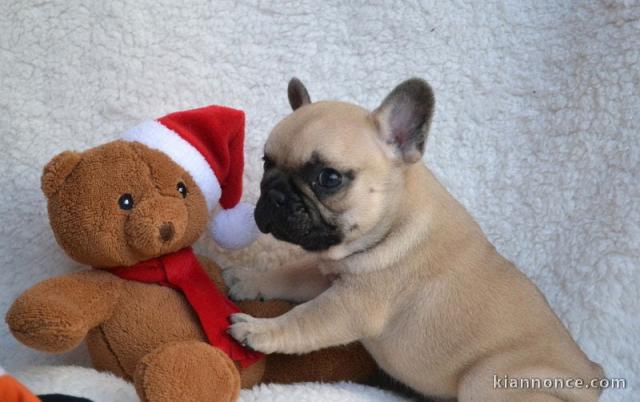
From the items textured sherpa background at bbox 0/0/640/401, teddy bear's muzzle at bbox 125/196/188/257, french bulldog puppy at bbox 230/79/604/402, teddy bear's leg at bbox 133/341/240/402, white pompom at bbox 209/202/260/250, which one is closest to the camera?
teddy bear's leg at bbox 133/341/240/402

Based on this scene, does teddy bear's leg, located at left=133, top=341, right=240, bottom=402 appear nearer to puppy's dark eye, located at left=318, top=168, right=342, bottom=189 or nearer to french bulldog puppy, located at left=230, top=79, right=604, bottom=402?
french bulldog puppy, located at left=230, top=79, right=604, bottom=402

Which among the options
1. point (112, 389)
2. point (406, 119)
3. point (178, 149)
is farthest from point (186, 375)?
point (406, 119)

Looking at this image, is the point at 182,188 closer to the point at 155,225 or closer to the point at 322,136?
the point at 155,225

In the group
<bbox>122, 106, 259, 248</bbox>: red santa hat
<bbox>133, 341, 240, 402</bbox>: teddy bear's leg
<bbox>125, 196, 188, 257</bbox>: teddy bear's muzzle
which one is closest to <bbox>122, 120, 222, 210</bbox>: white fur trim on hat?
<bbox>122, 106, 259, 248</bbox>: red santa hat

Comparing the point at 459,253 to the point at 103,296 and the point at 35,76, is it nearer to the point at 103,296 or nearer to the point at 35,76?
the point at 103,296

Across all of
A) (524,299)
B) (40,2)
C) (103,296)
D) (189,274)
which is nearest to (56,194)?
(103,296)

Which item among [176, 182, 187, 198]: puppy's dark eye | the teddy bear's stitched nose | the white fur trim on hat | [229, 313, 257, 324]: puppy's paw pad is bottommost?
[229, 313, 257, 324]: puppy's paw pad
